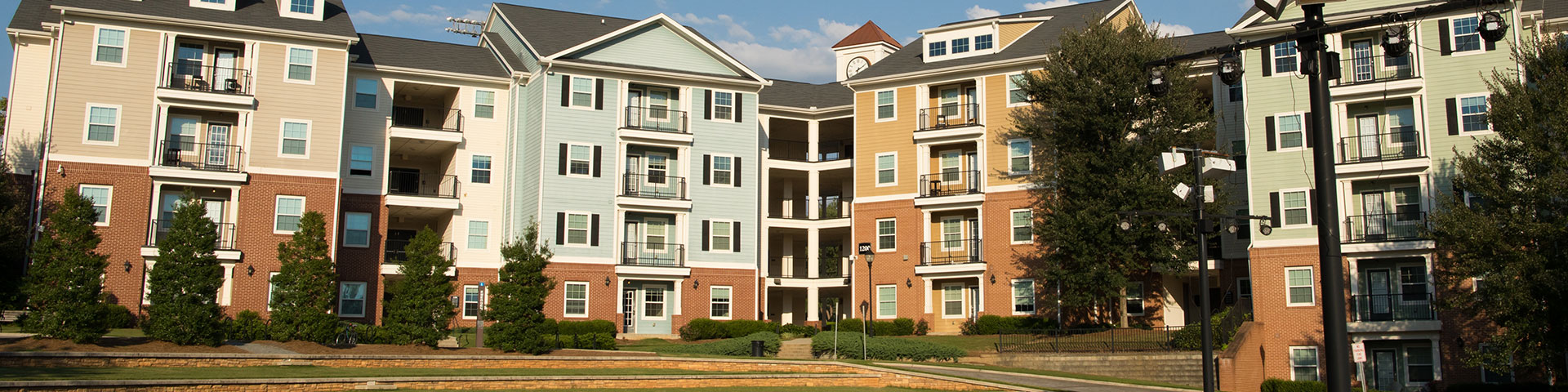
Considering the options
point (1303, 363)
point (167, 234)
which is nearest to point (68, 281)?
point (167, 234)

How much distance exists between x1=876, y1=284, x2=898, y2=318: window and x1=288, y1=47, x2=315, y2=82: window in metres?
21.9

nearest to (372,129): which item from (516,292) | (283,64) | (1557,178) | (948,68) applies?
(283,64)

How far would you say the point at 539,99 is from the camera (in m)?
44.7

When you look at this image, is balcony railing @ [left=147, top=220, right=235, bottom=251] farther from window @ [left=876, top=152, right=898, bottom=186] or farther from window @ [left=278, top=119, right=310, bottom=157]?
window @ [left=876, top=152, right=898, bottom=186]

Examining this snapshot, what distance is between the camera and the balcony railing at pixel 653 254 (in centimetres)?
4525

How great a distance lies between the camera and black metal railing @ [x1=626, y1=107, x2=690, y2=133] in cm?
4581

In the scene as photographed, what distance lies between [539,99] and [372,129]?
6.07 metres

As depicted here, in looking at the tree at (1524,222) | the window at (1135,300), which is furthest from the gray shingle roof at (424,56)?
the tree at (1524,222)

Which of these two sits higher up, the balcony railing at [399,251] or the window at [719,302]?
the balcony railing at [399,251]

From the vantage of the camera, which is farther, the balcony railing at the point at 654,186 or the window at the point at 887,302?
the window at the point at 887,302

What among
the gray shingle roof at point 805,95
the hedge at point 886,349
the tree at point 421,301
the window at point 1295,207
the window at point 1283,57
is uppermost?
the gray shingle roof at point 805,95

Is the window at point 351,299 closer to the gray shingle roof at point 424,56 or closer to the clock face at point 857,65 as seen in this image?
the gray shingle roof at point 424,56

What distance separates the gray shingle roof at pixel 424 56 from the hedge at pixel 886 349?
19.0 meters

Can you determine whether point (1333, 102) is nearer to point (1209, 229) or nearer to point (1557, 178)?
point (1557, 178)
